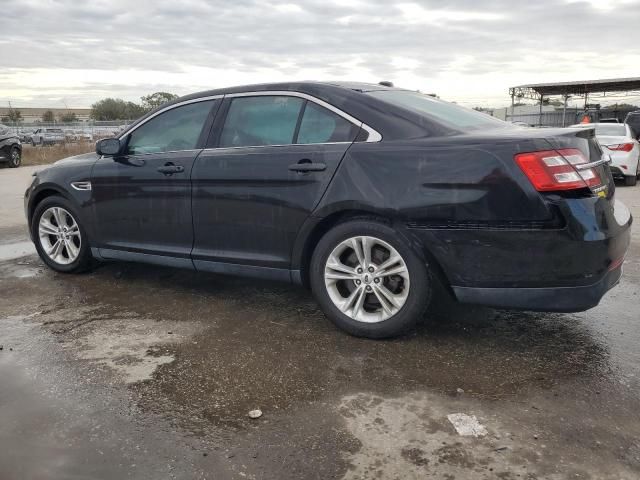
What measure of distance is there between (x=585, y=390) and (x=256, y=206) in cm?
226

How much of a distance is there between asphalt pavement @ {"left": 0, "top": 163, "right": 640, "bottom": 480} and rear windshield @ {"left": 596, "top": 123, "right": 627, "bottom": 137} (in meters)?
9.12

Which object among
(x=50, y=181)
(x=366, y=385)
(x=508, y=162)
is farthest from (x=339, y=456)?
(x=50, y=181)

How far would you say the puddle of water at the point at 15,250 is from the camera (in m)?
6.34

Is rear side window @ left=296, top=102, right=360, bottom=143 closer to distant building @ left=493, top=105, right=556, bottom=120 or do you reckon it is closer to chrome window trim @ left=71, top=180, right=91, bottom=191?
chrome window trim @ left=71, top=180, right=91, bottom=191

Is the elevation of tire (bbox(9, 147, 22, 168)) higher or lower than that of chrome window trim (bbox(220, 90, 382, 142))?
lower

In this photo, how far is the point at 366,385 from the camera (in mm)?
3113

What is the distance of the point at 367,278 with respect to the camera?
368 cm

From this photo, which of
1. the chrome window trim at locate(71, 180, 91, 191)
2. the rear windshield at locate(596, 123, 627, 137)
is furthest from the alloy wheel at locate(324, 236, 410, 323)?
the rear windshield at locate(596, 123, 627, 137)

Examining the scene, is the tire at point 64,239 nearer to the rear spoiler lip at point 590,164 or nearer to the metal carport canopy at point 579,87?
the rear spoiler lip at point 590,164

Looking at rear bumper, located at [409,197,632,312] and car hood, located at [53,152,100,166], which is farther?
car hood, located at [53,152,100,166]

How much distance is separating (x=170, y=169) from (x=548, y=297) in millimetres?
2771

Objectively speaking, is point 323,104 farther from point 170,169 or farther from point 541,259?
point 541,259

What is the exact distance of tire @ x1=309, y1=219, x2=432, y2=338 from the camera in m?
3.51

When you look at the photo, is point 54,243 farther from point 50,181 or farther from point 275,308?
point 275,308
